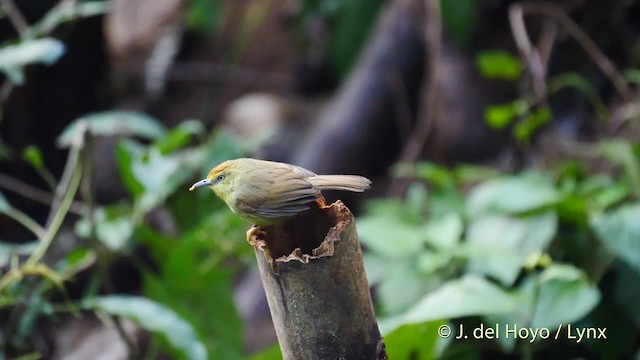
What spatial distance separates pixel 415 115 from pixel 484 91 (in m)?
0.57

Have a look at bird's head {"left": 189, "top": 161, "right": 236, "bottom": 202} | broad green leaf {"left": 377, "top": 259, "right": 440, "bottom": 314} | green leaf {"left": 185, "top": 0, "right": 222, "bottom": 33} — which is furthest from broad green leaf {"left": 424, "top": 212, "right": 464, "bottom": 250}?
green leaf {"left": 185, "top": 0, "right": 222, "bottom": 33}

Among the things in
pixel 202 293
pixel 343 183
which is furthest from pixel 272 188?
pixel 202 293

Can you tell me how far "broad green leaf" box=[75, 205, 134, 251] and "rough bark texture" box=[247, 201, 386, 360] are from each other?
4.80 ft

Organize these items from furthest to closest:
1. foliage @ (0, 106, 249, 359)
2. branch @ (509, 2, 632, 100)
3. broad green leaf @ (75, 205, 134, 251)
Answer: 1. branch @ (509, 2, 632, 100)
2. broad green leaf @ (75, 205, 134, 251)
3. foliage @ (0, 106, 249, 359)

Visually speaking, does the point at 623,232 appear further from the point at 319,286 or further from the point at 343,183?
the point at 319,286

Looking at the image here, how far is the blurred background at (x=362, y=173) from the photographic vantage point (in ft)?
8.90

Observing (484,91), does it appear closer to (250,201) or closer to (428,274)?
(428,274)

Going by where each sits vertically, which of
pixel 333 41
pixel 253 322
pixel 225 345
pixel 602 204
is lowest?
pixel 253 322

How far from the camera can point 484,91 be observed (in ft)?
18.6

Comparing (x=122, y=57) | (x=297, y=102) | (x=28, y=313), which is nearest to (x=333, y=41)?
(x=297, y=102)

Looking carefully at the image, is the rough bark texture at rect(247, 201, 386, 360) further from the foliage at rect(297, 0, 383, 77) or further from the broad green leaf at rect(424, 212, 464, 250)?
the foliage at rect(297, 0, 383, 77)

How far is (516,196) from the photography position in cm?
307

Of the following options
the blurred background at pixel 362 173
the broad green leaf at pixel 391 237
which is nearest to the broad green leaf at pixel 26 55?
the blurred background at pixel 362 173

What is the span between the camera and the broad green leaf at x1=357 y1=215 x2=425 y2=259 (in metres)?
3.13
